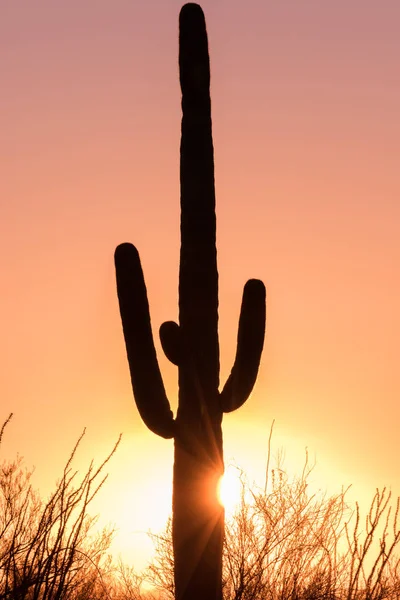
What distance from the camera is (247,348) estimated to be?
6660mm

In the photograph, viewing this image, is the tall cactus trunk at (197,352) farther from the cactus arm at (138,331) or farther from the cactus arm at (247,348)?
the cactus arm at (138,331)

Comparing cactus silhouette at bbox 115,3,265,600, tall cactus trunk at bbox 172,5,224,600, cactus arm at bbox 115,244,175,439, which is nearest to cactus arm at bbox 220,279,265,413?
cactus silhouette at bbox 115,3,265,600

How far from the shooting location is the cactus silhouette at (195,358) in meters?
6.30

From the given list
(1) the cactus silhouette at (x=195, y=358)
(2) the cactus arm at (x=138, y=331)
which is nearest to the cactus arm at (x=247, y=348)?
(1) the cactus silhouette at (x=195, y=358)

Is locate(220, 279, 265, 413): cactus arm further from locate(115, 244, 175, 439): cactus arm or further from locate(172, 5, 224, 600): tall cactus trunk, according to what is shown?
locate(115, 244, 175, 439): cactus arm

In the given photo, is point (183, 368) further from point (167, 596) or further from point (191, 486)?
point (167, 596)

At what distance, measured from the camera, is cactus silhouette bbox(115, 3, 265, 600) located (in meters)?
6.30

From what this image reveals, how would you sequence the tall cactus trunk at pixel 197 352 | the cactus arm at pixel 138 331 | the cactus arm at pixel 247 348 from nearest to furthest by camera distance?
the cactus arm at pixel 138 331 → the tall cactus trunk at pixel 197 352 → the cactus arm at pixel 247 348

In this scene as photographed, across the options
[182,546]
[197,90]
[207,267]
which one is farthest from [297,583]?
[197,90]

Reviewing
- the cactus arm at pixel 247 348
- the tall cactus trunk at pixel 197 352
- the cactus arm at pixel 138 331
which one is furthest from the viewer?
the cactus arm at pixel 247 348

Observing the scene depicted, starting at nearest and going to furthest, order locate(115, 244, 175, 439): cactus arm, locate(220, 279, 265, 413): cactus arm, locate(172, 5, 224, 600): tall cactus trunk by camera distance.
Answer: locate(115, 244, 175, 439): cactus arm < locate(172, 5, 224, 600): tall cactus trunk < locate(220, 279, 265, 413): cactus arm

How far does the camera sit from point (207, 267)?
683 cm

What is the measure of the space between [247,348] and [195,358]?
1.32 ft

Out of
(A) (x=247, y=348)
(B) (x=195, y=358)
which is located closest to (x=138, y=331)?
(B) (x=195, y=358)
